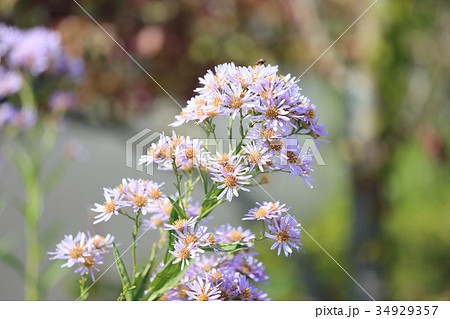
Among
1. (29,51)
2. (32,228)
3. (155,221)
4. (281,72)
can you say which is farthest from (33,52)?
(281,72)

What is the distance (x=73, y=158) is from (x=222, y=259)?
2.53 ft

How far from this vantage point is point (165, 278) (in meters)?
0.43

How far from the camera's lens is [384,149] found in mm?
1528

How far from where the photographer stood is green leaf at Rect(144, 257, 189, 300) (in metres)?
0.43

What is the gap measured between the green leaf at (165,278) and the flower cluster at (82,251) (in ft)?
0.16

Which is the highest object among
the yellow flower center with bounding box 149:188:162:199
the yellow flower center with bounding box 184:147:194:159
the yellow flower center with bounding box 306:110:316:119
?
the yellow flower center with bounding box 306:110:316:119

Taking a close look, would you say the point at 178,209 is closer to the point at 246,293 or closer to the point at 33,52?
the point at 246,293

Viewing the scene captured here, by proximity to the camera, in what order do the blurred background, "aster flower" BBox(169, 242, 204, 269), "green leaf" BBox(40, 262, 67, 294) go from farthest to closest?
1. the blurred background
2. "green leaf" BBox(40, 262, 67, 294)
3. "aster flower" BBox(169, 242, 204, 269)

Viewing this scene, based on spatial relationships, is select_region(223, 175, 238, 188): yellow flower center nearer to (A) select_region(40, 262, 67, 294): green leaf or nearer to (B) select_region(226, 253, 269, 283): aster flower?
(B) select_region(226, 253, 269, 283): aster flower

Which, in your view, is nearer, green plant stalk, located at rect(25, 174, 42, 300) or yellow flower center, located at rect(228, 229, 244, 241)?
yellow flower center, located at rect(228, 229, 244, 241)

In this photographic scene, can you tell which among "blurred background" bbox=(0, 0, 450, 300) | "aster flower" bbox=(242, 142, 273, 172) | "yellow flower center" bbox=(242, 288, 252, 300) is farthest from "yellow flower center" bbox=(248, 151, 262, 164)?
"blurred background" bbox=(0, 0, 450, 300)

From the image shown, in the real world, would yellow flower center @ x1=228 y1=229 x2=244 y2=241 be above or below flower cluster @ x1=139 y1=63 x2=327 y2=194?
below

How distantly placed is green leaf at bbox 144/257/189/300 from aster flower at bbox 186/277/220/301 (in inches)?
0.6
